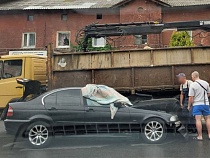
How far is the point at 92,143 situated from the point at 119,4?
56.5 feet

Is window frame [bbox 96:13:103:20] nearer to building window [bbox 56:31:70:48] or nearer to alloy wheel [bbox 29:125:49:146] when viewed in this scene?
building window [bbox 56:31:70:48]

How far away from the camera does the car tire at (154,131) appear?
7691 mm

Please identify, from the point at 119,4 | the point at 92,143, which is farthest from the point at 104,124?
the point at 119,4

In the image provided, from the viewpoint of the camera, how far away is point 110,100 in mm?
8008

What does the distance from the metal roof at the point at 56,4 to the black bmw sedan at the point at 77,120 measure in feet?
56.6

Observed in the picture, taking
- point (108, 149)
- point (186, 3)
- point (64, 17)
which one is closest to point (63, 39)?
point (64, 17)

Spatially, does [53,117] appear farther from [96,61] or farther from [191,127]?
[191,127]

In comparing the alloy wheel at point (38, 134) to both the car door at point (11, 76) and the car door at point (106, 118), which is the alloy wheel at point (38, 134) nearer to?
the car door at point (106, 118)

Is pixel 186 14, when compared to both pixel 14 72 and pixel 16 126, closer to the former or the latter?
pixel 14 72

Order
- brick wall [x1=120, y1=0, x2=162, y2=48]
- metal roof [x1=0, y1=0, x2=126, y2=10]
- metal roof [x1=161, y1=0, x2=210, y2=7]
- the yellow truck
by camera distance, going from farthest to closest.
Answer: metal roof [x1=0, y1=0, x2=126, y2=10] → brick wall [x1=120, y1=0, x2=162, y2=48] → metal roof [x1=161, y1=0, x2=210, y2=7] → the yellow truck

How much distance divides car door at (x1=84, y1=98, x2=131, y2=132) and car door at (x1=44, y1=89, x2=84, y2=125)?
0.63 feet

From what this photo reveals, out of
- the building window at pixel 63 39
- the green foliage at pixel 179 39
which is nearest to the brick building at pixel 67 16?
the building window at pixel 63 39

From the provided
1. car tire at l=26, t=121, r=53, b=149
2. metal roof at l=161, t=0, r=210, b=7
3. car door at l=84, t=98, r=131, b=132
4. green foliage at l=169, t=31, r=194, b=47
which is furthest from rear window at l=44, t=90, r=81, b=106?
metal roof at l=161, t=0, r=210, b=7

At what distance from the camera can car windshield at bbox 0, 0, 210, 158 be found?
770 cm
